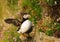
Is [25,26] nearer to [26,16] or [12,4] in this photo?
[26,16]

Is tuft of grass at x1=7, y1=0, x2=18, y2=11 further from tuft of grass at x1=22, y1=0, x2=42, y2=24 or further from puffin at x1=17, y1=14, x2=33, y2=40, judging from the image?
puffin at x1=17, y1=14, x2=33, y2=40

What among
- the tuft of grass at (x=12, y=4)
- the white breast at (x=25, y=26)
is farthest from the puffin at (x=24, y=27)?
the tuft of grass at (x=12, y=4)

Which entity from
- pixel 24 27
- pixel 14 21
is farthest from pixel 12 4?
pixel 24 27

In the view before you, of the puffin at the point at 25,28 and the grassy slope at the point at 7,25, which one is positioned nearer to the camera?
the puffin at the point at 25,28

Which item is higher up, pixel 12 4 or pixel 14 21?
pixel 12 4

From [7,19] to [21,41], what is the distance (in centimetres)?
29

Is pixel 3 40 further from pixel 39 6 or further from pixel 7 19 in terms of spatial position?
pixel 39 6

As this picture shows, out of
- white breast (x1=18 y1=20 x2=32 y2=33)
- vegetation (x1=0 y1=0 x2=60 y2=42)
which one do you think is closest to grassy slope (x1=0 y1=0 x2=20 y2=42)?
vegetation (x1=0 y1=0 x2=60 y2=42)

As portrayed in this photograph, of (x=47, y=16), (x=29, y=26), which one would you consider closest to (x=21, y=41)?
(x=29, y=26)

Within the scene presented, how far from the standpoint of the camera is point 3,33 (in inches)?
107

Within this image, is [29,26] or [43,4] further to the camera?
[43,4]

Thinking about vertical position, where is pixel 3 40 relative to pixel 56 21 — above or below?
below

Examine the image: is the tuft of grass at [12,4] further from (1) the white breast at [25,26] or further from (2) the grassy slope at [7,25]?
(1) the white breast at [25,26]

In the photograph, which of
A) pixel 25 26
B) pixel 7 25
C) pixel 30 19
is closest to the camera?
pixel 25 26
